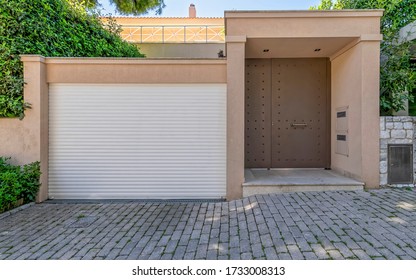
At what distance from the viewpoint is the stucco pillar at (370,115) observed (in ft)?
16.3

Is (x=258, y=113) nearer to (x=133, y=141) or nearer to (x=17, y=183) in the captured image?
(x=133, y=141)

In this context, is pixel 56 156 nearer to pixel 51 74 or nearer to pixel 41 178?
pixel 41 178

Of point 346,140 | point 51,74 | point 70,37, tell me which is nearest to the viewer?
point 51,74

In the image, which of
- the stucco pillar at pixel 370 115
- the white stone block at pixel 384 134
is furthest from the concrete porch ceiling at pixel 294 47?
the white stone block at pixel 384 134

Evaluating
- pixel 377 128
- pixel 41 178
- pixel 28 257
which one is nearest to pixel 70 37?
pixel 41 178

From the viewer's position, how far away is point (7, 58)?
15.6ft

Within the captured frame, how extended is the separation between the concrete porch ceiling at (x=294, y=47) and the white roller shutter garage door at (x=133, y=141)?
1.69 metres

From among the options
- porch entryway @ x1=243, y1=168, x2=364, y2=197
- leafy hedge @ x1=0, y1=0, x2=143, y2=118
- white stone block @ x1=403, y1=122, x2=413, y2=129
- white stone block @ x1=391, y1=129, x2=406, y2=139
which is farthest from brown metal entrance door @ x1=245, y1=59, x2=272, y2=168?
leafy hedge @ x1=0, y1=0, x2=143, y2=118

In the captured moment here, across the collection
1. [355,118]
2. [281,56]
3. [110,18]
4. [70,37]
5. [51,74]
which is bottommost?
[355,118]

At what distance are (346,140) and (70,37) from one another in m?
7.10

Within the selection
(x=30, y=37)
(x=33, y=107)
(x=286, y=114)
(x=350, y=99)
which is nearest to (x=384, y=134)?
(x=350, y=99)

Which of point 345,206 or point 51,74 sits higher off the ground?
point 51,74

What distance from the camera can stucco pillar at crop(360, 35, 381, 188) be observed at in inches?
196

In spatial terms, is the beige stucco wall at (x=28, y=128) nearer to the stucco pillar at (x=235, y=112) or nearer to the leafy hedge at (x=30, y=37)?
the leafy hedge at (x=30, y=37)
